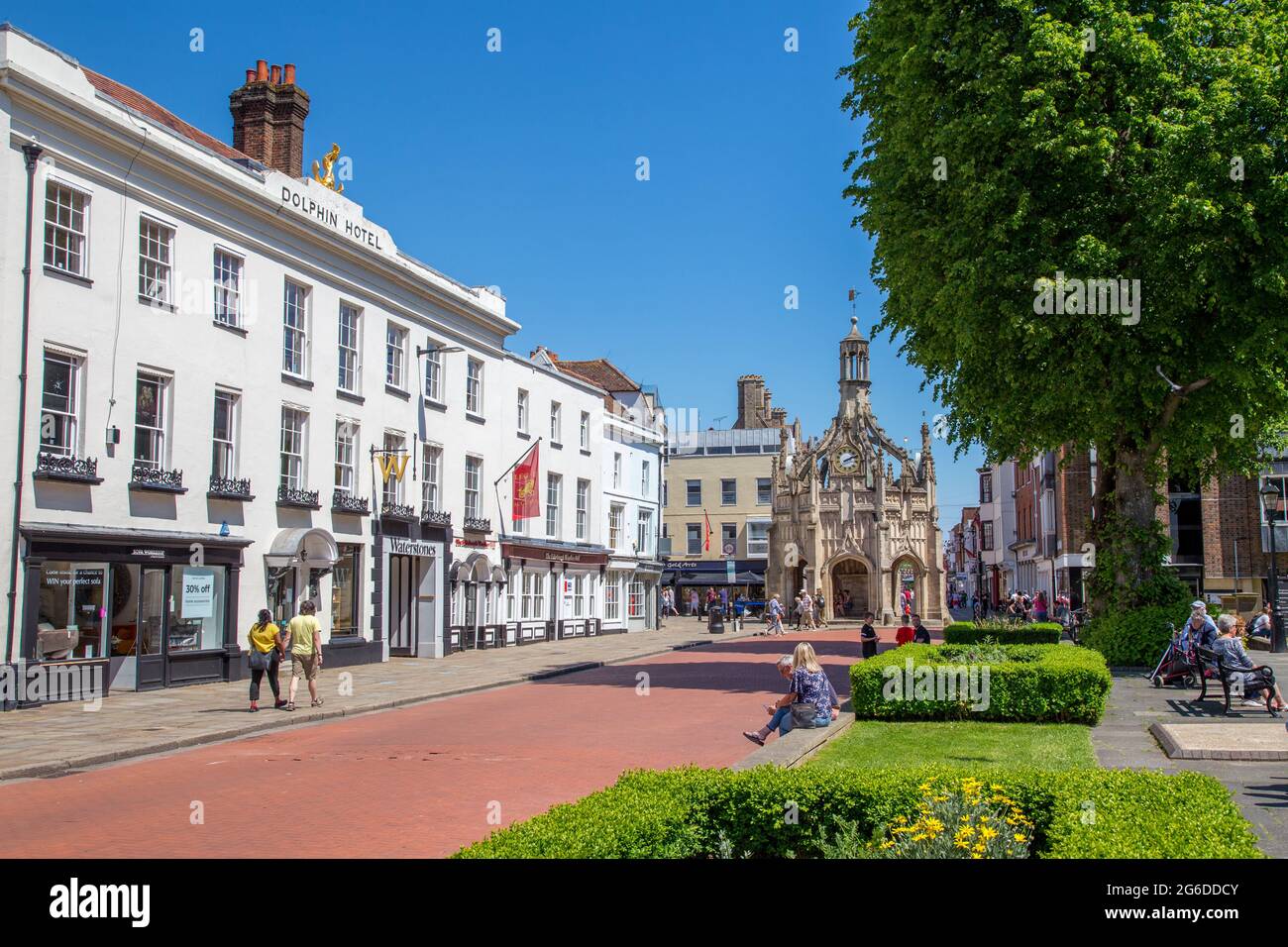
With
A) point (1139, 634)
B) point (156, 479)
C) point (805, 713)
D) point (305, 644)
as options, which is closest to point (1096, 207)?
point (1139, 634)

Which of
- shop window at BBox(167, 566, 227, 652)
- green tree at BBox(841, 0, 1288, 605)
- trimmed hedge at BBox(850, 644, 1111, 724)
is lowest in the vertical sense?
trimmed hedge at BBox(850, 644, 1111, 724)

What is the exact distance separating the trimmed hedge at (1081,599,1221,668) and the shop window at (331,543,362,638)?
1832cm

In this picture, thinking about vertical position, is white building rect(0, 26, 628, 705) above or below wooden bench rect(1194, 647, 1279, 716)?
above

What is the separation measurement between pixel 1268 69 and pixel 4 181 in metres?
22.4

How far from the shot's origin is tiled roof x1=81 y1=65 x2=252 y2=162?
25.8m

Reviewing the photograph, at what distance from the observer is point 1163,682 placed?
19672mm

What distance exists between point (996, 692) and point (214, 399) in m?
17.3

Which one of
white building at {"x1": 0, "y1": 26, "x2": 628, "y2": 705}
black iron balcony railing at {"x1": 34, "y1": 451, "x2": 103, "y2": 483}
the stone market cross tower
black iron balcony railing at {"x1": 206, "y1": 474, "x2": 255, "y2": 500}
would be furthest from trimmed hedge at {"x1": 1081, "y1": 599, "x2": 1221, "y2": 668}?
the stone market cross tower

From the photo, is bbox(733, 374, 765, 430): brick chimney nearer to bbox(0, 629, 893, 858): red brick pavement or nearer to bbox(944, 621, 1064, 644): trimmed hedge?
bbox(944, 621, 1064, 644): trimmed hedge

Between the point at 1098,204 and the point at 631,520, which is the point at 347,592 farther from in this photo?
the point at 631,520

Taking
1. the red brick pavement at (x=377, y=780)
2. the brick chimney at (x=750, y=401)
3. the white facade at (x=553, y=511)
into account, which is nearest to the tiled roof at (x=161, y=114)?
the white facade at (x=553, y=511)

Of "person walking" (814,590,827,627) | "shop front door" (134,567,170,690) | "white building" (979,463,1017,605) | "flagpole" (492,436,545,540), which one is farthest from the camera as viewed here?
"white building" (979,463,1017,605)

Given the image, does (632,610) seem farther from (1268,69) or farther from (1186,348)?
(1268,69)
